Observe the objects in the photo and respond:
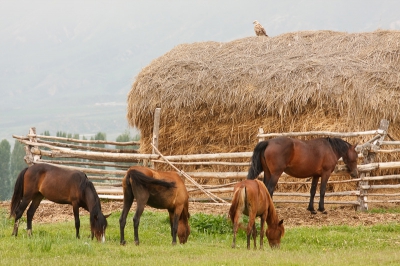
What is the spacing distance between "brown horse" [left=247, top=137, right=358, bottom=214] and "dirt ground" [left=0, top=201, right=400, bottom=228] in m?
0.43

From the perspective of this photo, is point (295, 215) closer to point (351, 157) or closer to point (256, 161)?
point (256, 161)

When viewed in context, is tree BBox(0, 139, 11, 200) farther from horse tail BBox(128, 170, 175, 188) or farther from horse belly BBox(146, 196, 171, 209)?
horse tail BBox(128, 170, 175, 188)

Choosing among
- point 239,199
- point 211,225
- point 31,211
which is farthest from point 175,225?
point 31,211

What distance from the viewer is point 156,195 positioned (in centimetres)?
887

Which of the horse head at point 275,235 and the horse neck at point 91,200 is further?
the horse neck at point 91,200

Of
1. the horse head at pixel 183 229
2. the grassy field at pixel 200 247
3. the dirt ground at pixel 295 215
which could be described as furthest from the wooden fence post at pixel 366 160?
the horse head at pixel 183 229

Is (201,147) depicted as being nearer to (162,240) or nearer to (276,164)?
(276,164)

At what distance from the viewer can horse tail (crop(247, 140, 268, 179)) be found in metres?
11.4

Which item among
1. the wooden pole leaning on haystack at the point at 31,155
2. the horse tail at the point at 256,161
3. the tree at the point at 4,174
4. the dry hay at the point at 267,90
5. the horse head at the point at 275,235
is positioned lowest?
the tree at the point at 4,174

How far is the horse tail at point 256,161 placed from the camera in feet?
37.5

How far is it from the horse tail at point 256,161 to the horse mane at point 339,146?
1.48 meters

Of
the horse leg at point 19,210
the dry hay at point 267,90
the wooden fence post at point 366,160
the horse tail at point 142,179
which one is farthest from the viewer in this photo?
the dry hay at point 267,90

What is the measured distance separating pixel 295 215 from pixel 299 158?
1.07 meters

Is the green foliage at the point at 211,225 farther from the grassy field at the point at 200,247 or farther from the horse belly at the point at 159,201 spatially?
the horse belly at the point at 159,201
